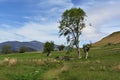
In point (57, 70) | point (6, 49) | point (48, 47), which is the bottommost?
point (57, 70)

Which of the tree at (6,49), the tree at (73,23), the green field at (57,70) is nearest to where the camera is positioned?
the green field at (57,70)

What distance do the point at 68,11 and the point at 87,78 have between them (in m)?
47.0

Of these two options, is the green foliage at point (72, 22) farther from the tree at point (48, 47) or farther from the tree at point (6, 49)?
the tree at point (6, 49)

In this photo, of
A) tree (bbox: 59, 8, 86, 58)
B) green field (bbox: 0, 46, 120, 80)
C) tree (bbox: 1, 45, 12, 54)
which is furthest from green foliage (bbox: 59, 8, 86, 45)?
tree (bbox: 1, 45, 12, 54)

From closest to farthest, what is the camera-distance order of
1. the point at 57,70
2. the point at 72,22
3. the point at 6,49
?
1. the point at 57,70
2. the point at 72,22
3. the point at 6,49

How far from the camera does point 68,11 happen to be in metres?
65.9

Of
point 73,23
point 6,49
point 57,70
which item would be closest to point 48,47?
point 73,23

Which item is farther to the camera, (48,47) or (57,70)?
(48,47)

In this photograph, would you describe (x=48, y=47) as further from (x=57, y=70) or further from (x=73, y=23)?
(x=57, y=70)

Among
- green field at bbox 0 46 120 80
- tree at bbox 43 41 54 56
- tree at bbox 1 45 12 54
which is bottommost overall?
green field at bbox 0 46 120 80

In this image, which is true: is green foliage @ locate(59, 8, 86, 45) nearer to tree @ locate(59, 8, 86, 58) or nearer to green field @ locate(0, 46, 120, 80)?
tree @ locate(59, 8, 86, 58)

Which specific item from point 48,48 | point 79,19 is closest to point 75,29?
point 79,19

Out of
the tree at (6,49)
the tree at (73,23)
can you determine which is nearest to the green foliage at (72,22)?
the tree at (73,23)

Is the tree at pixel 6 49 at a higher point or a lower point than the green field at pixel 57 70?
higher
